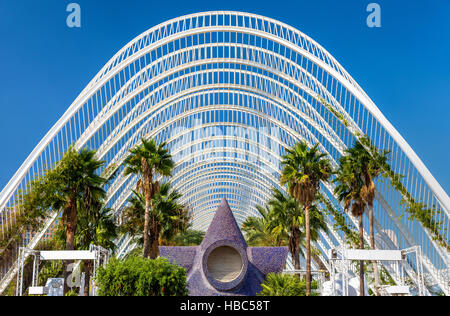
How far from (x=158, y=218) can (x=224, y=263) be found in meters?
10.5

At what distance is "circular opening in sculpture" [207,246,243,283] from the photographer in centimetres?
3338

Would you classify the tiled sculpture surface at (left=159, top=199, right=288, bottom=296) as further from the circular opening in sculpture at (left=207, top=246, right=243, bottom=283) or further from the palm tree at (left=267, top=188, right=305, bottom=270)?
the palm tree at (left=267, top=188, right=305, bottom=270)

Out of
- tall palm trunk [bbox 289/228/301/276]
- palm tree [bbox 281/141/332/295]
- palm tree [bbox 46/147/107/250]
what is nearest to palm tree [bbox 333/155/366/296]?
palm tree [bbox 281/141/332/295]

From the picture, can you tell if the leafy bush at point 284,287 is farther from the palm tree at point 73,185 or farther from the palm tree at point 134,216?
the palm tree at point 134,216

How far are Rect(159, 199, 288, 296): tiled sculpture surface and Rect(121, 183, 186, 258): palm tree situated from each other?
809cm

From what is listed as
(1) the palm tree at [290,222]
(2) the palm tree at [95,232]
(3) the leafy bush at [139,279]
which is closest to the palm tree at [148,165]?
(2) the palm tree at [95,232]

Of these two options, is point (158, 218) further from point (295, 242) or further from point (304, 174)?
point (304, 174)

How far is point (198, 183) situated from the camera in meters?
79.2

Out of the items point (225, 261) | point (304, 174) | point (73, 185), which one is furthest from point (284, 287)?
point (73, 185)

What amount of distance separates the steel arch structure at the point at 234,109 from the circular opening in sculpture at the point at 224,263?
12.6 m

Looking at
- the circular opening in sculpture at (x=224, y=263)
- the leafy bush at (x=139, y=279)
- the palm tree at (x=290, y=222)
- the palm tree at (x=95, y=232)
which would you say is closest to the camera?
the leafy bush at (x=139, y=279)

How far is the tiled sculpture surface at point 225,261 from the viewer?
107 ft
